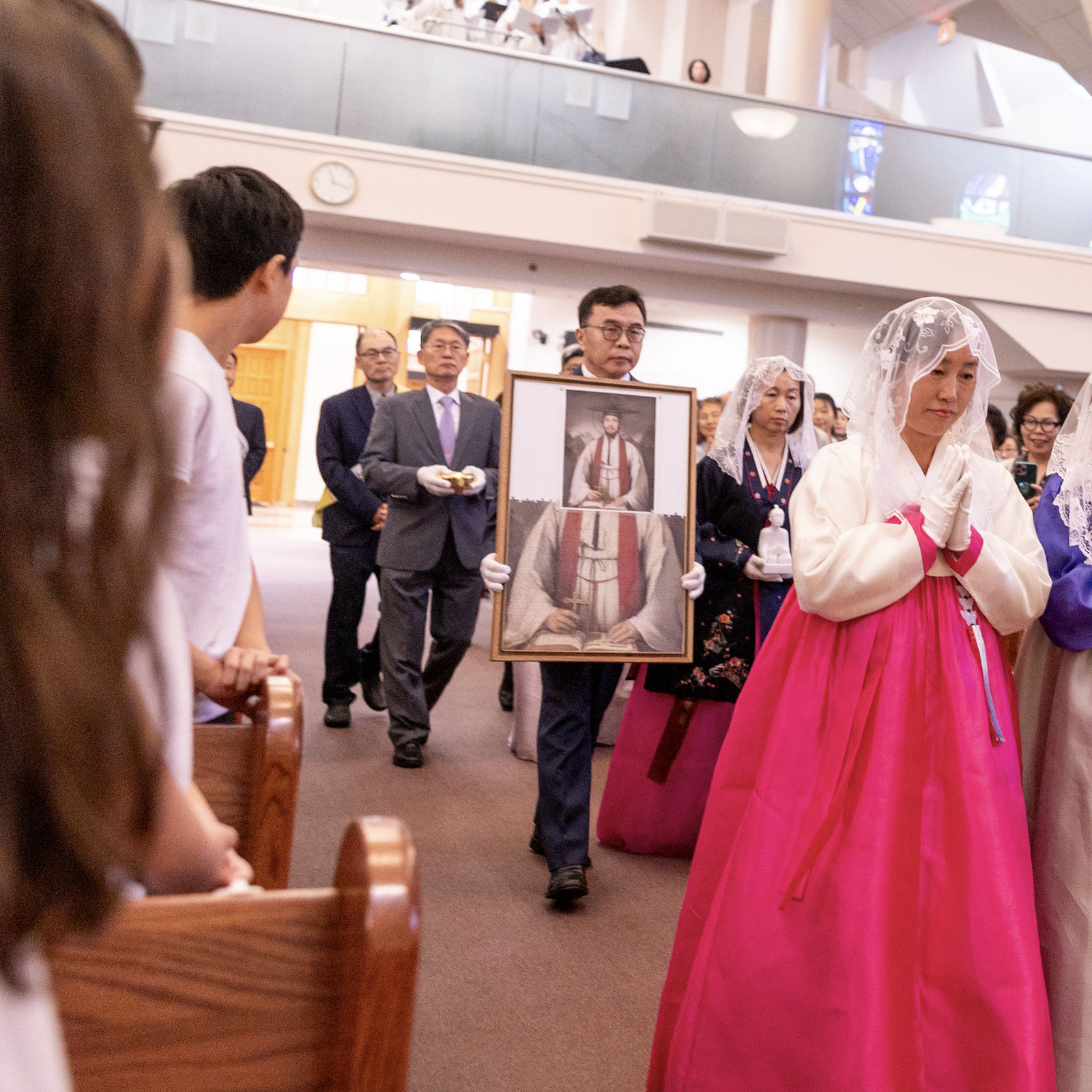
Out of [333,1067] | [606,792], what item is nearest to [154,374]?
[333,1067]

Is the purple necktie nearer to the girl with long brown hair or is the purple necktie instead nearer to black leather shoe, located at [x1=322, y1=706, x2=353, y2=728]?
black leather shoe, located at [x1=322, y1=706, x2=353, y2=728]

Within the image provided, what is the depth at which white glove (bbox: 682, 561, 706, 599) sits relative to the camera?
288 cm

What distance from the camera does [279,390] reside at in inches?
752

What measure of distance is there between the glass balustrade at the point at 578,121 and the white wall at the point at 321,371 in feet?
31.1

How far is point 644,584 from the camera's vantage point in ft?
9.48

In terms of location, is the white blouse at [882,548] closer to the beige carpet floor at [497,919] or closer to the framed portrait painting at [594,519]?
the framed portrait painting at [594,519]

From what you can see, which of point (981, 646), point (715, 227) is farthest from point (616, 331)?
point (715, 227)

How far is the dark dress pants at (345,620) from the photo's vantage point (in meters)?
4.83

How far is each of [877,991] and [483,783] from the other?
2458 millimetres

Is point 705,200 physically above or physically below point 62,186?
above

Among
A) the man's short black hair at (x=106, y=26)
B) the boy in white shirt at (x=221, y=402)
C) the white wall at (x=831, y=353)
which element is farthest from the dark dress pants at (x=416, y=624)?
the white wall at (x=831, y=353)

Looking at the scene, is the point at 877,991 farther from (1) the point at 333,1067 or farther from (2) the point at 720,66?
(2) the point at 720,66

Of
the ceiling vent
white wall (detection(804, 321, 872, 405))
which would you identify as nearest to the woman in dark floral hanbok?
the ceiling vent

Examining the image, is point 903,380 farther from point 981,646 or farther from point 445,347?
point 445,347
